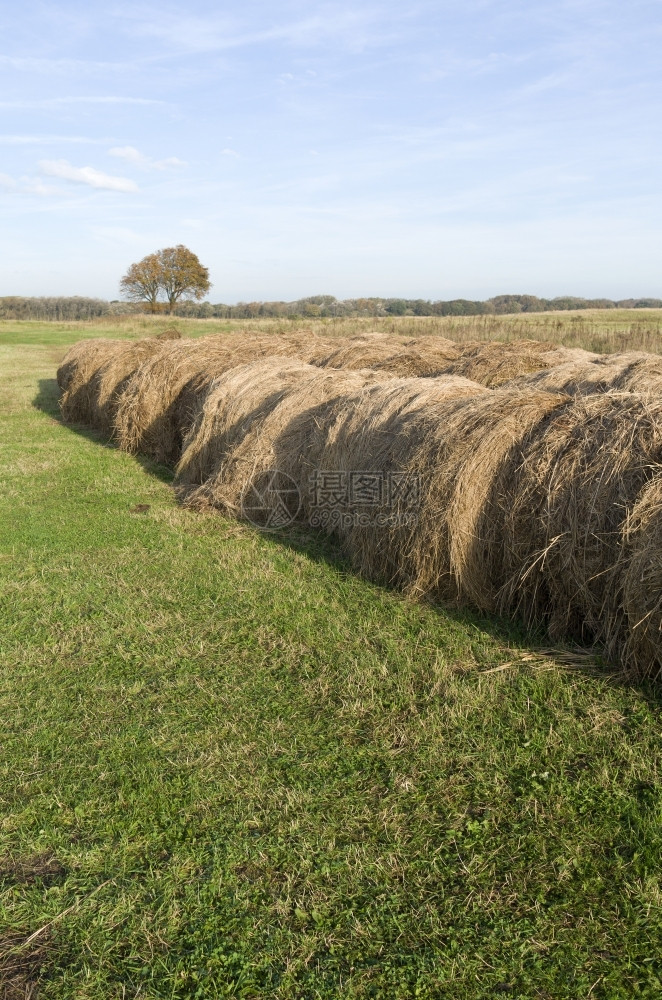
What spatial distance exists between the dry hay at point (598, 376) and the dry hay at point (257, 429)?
6.42 ft

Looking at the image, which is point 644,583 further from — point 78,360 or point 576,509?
point 78,360

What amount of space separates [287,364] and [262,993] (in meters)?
8.19

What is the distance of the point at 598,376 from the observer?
6.92 m

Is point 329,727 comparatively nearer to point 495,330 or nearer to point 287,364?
point 287,364

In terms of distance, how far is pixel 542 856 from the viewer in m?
2.87

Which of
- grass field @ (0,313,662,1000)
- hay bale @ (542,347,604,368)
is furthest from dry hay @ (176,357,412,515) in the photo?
hay bale @ (542,347,604,368)

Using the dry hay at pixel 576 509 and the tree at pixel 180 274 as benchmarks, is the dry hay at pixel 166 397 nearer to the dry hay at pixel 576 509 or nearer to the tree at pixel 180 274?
the dry hay at pixel 576 509

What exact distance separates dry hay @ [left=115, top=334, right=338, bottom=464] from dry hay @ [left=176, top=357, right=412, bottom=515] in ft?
4.90

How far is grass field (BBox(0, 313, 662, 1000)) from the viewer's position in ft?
→ 8.14

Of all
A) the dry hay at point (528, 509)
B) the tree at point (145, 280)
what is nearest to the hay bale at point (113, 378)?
the dry hay at point (528, 509)

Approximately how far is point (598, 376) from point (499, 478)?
2.50 meters

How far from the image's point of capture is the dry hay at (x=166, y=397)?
36.2 ft

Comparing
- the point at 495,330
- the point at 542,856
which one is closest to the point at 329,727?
the point at 542,856

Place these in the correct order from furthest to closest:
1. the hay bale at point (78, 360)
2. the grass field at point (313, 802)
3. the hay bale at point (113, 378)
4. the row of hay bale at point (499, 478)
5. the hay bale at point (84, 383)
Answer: the hay bale at point (78, 360)
the hay bale at point (84, 383)
the hay bale at point (113, 378)
the row of hay bale at point (499, 478)
the grass field at point (313, 802)
